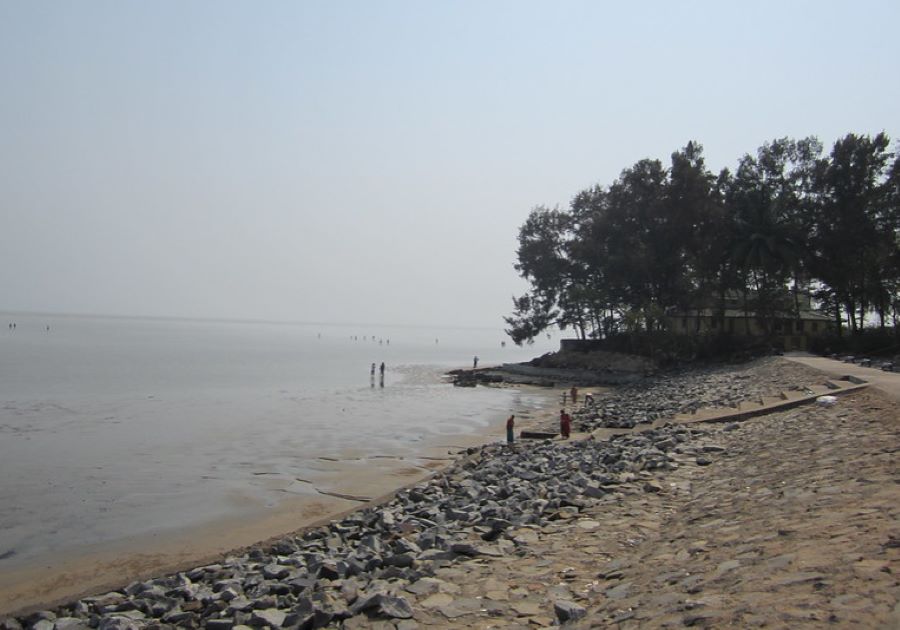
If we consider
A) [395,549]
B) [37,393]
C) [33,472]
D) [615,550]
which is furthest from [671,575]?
[37,393]

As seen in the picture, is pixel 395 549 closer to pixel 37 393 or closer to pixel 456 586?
pixel 456 586

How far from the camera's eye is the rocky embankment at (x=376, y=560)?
7.53 m

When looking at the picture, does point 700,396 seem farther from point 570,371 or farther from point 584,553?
point 570,371

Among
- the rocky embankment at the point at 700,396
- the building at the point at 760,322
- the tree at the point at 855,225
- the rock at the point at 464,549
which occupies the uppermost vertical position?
the tree at the point at 855,225

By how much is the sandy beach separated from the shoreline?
0.28 ft

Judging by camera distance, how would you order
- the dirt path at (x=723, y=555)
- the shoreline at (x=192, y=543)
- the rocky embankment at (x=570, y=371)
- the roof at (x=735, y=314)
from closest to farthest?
1. the dirt path at (x=723, y=555)
2. the shoreline at (x=192, y=543)
3. the rocky embankment at (x=570, y=371)
4. the roof at (x=735, y=314)

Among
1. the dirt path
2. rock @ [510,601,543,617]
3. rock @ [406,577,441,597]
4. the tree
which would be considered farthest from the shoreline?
the tree

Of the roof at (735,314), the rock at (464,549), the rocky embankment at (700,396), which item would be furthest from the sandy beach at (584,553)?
the roof at (735,314)

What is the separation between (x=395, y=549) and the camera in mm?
9977

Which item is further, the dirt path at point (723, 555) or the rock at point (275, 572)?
the rock at point (275, 572)

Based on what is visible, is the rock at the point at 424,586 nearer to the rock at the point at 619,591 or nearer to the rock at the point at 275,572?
the rock at the point at 619,591

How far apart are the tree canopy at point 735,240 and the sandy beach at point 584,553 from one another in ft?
137

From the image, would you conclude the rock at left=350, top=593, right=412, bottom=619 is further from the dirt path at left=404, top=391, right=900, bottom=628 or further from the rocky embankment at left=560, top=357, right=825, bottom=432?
the rocky embankment at left=560, top=357, right=825, bottom=432

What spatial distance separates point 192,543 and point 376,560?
644 centimetres
